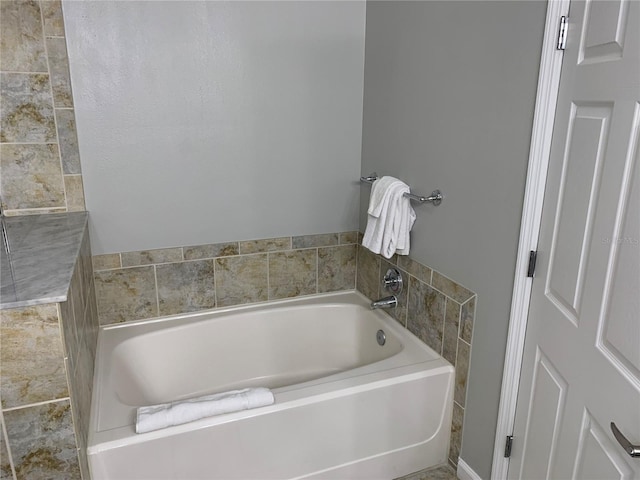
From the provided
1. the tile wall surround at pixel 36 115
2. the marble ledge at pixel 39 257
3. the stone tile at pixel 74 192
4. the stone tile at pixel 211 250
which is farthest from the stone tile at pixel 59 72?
the stone tile at pixel 211 250

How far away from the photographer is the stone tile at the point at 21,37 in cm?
189

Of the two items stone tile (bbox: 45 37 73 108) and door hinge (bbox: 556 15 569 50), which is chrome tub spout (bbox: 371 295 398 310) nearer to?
door hinge (bbox: 556 15 569 50)

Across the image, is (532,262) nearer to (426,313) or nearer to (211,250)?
(426,313)

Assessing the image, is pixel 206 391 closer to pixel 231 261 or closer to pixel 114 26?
pixel 231 261

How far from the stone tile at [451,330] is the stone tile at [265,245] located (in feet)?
2.99

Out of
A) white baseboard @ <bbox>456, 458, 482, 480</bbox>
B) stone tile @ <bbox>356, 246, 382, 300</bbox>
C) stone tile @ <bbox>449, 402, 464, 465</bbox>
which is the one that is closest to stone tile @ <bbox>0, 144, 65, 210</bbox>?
stone tile @ <bbox>356, 246, 382, 300</bbox>

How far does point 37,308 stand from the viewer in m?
1.28

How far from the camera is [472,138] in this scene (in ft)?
5.70

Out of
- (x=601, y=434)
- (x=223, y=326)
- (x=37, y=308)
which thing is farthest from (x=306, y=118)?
(x=601, y=434)

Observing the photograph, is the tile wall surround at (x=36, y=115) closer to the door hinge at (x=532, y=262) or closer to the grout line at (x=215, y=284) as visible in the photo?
the grout line at (x=215, y=284)

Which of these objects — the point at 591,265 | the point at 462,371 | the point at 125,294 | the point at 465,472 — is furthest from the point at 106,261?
the point at 591,265

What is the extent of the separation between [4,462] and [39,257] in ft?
1.95

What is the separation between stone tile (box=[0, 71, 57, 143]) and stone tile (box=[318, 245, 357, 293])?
1368mm

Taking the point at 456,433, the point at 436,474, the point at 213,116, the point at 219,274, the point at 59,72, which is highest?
the point at 59,72
